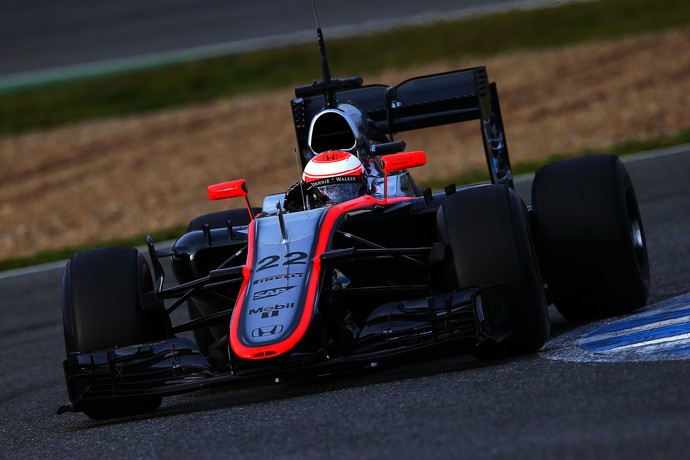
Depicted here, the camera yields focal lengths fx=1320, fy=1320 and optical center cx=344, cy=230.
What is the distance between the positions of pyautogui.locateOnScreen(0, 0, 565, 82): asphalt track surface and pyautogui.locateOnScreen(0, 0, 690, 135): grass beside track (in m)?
0.33

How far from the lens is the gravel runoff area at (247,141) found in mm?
16488

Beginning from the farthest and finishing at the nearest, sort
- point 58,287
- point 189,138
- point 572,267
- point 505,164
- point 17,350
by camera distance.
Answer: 1. point 189,138
2. point 58,287
3. point 17,350
4. point 505,164
5. point 572,267

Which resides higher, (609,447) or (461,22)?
(461,22)

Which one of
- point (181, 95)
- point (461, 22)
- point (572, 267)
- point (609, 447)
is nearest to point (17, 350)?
point (572, 267)

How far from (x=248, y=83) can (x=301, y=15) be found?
250 cm

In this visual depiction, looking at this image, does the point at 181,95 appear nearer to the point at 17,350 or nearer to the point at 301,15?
the point at 301,15

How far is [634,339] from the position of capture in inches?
254

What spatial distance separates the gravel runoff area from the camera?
1649cm

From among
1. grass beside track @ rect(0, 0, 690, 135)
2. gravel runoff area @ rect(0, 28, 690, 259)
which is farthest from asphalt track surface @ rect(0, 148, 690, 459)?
grass beside track @ rect(0, 0, 690, 135)

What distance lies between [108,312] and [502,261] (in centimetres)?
203

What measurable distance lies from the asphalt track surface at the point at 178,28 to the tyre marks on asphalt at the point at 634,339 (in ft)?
51.0

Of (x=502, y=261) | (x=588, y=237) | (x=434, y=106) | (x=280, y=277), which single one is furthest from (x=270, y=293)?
(x=434, y=106)

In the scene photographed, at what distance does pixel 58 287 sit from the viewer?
40.2 ft

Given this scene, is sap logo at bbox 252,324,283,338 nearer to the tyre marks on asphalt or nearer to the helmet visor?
the tyre marks on asphalt
